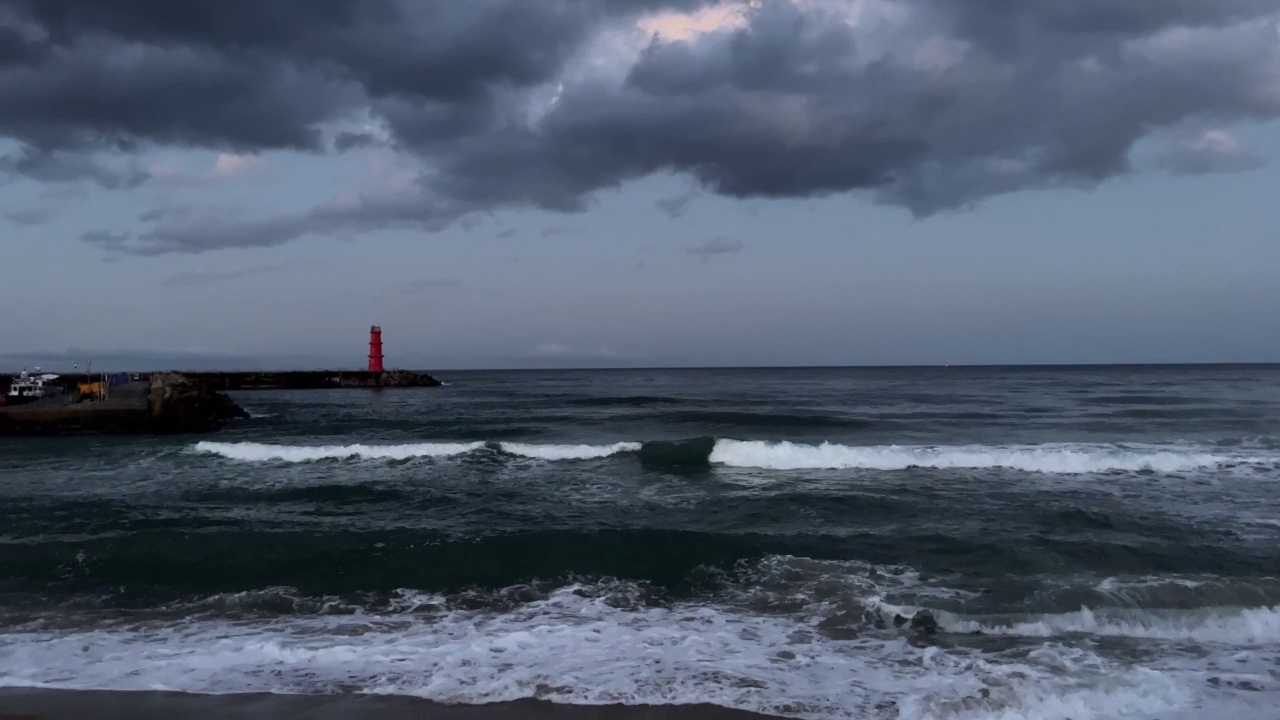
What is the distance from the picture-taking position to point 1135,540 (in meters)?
9.71

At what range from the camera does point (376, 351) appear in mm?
65562

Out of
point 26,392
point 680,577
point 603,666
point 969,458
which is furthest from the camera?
point 26,392

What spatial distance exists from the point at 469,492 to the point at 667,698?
884 centimetres

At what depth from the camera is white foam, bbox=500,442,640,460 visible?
1845 centimetres

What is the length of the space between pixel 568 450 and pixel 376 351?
51100 millimetres

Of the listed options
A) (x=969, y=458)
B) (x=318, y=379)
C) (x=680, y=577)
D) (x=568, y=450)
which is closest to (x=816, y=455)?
(x=969, y=458)

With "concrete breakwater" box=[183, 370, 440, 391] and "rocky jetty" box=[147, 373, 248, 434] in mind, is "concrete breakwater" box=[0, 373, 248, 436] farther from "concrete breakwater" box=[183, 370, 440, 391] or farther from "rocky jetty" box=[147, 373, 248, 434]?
"concrete breakwater" box=[183, 370, 440, 391]

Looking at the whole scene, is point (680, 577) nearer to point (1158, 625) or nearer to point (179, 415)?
point (1158, 625)

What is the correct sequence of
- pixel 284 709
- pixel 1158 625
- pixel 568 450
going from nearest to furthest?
pixel 284 709, pixel 1158 625, pixel 568 450

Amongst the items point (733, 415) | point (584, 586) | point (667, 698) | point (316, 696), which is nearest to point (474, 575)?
point (584, 586)

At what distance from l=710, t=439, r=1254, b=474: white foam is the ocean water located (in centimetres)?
10

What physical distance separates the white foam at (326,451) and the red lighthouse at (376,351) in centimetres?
4546

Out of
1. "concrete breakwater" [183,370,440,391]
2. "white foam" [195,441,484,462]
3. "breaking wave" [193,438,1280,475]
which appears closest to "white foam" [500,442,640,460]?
"breaking wave" [193,438,1280,475]

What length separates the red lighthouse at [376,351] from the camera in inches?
2530
